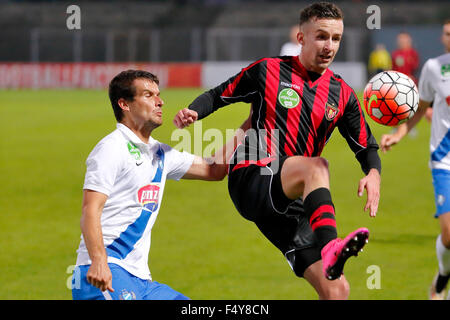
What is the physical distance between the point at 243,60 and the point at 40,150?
23.0 metres

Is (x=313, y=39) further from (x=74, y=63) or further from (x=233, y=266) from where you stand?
(x=74, y=63)

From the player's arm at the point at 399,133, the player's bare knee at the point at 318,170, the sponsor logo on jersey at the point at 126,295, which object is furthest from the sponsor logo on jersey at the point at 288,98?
the sponsor logo on jersey at the point at 126,295

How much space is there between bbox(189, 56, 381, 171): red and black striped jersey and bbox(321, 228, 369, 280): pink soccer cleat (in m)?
1.03

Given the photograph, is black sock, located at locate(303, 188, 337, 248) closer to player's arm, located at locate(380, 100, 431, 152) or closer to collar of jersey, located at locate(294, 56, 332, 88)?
collar of jersey, located at locate(294, 56, 332, 88)

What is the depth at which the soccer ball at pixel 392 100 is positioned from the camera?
5.38 m

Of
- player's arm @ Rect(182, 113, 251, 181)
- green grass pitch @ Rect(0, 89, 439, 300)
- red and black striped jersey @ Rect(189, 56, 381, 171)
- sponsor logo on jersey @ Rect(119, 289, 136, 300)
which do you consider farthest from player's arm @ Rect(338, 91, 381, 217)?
green grass pitch @ Rect(0, 89, 439, 300)

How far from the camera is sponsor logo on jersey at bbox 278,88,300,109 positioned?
505 centimetres

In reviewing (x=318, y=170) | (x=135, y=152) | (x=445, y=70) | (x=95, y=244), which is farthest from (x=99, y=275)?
(x=445, y=70)

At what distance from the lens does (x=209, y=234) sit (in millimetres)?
9602

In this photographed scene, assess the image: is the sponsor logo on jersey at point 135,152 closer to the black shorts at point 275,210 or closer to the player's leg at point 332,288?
the black shorts at point 275,210

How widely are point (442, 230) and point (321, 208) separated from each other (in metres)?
2.34

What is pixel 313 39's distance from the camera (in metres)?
4.93

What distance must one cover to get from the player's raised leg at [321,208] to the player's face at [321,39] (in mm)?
748

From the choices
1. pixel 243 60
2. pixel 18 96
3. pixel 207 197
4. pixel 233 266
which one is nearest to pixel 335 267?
pixel 233 266
